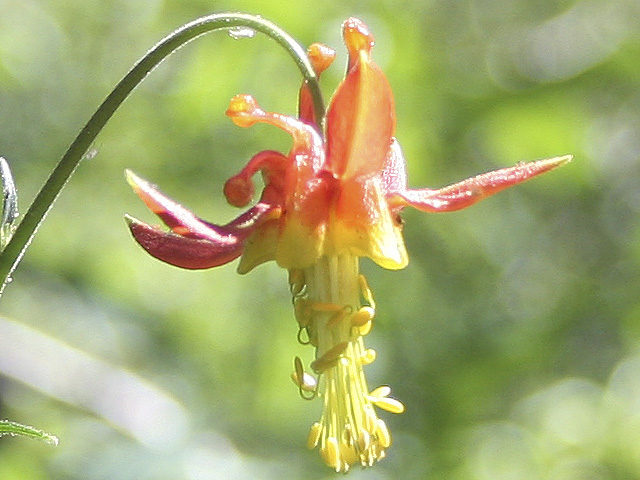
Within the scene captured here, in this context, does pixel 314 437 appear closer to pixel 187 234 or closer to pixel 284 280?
pixel 187 234

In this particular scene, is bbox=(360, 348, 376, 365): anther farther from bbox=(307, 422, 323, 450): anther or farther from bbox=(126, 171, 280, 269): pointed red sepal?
bbox=(126, 171, 280, 269): pointed red sepal

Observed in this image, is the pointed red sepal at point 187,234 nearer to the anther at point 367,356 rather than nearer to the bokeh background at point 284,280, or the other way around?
the anther at point 367,356

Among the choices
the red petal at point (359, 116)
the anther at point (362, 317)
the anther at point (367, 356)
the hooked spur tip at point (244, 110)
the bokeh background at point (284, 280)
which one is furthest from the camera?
the bokeh background at point (284, 280)

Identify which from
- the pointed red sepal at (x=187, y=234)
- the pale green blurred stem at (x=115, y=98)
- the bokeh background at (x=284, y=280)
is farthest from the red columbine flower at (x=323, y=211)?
the bokeh background at (x=284, y=280)

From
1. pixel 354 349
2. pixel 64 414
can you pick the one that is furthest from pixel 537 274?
pixel 354 349

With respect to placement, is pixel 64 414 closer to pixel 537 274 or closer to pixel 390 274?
pixel 390 274

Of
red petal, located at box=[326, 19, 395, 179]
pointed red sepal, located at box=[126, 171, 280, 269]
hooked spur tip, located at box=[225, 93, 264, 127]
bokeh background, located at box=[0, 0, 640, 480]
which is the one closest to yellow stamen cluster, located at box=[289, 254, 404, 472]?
pointed red sepal, located at box=[126, 171, 280, 269]

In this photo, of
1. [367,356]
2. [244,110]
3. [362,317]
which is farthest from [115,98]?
[367,356]
